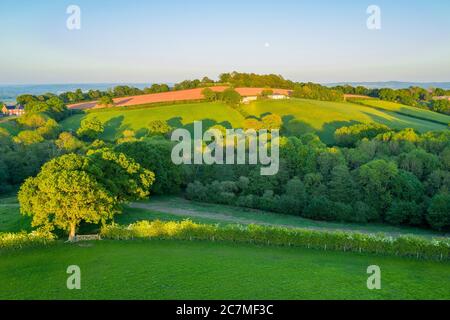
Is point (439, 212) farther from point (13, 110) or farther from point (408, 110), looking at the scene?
point (13, 110)

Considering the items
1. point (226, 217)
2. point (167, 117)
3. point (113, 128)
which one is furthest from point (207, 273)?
point (167, 117)

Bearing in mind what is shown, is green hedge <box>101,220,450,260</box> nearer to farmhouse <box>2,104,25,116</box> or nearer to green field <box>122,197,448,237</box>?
green field <box>122,197,448,237</box>

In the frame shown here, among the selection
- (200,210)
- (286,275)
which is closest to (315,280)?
(286,275)

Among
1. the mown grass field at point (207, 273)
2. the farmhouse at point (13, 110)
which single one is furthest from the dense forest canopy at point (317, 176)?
the farmhouse at point (13, 110)

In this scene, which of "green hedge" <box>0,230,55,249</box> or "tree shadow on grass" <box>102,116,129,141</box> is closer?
"green hedge" <box>0,230,55,249</box>

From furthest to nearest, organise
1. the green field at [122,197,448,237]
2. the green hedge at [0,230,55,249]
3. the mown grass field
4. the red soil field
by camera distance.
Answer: the red soil field → the green field at [122,197,448,237] → the green hedge at [0,230,55,249] → the mown grass field

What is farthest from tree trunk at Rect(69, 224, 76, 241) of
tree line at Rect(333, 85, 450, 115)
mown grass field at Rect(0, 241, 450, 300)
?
tree line at Rect(333, 85, 450, 115)

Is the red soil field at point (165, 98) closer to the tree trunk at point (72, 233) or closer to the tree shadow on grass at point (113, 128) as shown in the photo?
the tree shadow on grass at point (113, 128)
